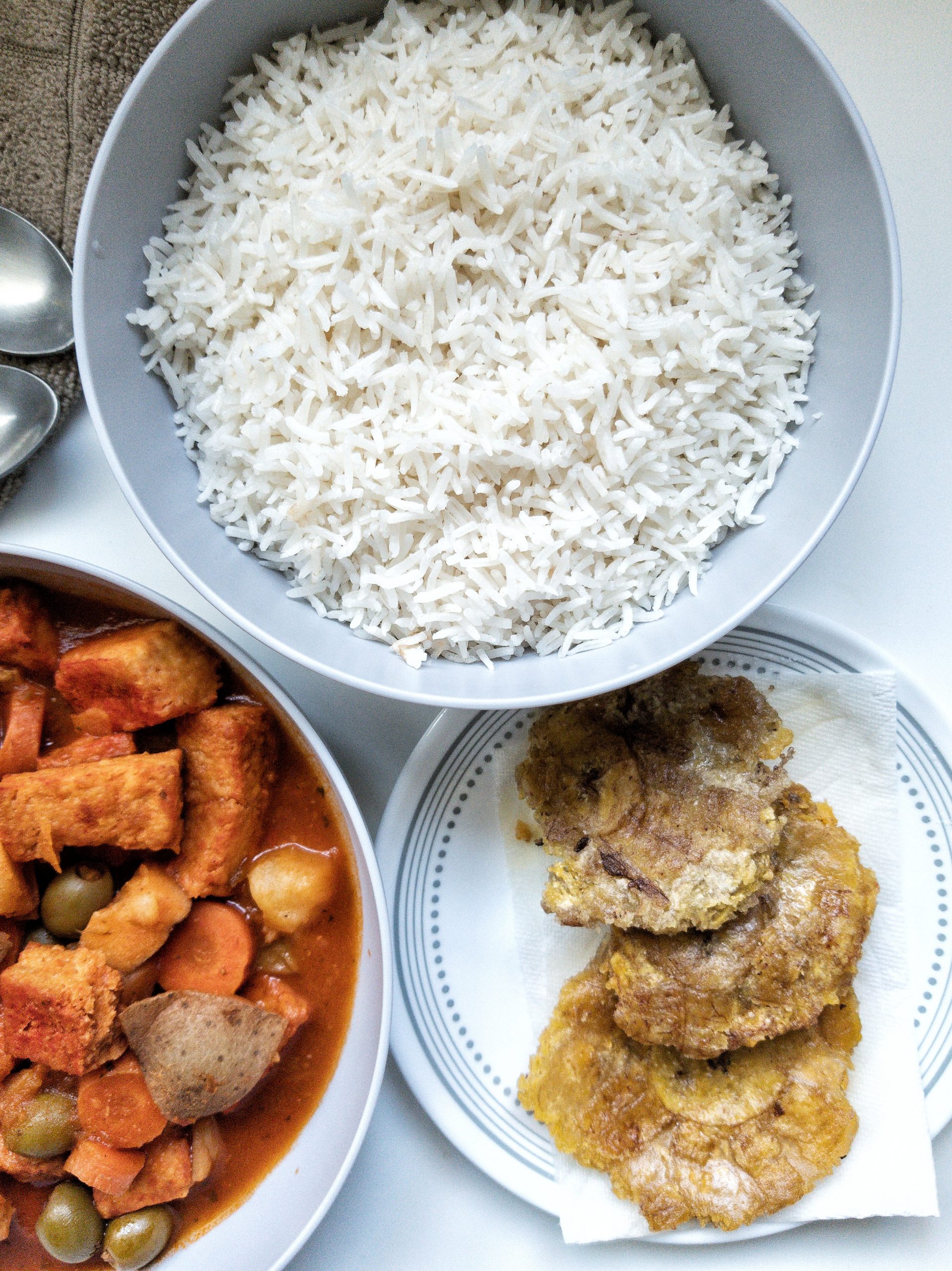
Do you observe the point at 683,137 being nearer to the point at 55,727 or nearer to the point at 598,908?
the point at 598,908

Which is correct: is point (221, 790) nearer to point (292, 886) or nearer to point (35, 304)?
point (292, 886)

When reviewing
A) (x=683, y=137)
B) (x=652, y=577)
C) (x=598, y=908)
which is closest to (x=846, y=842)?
(x=598, y=908)

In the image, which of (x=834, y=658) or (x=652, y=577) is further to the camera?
(x=834, y=658)

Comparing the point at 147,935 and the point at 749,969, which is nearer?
the point at 749,969

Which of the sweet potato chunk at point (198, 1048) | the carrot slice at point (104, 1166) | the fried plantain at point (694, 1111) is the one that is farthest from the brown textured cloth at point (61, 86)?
the fried plantain at point (694, 1111)

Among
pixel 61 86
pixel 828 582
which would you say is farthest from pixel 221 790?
pixel 61 86

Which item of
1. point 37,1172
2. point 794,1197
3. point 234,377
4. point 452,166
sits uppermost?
point 452,166

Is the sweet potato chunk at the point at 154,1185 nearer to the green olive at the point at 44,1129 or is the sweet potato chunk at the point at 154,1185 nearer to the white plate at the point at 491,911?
the green olive at the point at 44,1129
